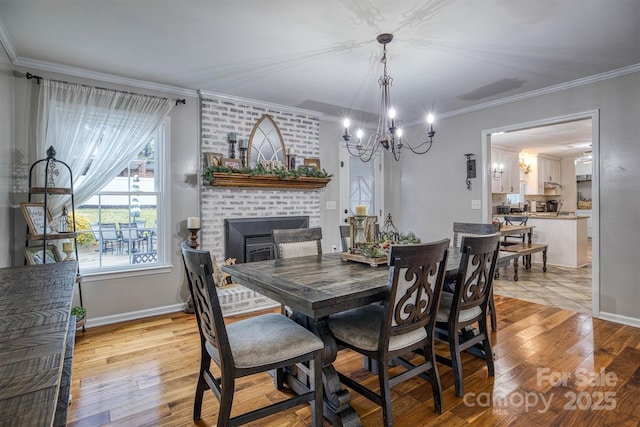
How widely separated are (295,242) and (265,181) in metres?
1.42

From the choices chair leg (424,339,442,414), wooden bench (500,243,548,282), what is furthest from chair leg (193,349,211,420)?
wooden bench (500,243,548,282)

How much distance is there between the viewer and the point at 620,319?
10.8 ft

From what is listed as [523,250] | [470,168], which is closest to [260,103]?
[470,168]

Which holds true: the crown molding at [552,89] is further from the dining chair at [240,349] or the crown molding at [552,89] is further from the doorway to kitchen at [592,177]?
the dining chair at [240,349]

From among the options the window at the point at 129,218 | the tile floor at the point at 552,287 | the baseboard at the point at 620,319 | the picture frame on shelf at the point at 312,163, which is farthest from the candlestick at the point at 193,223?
the baseboard at the point at 620,319

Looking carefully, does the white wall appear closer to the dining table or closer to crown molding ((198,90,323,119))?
crown molding ((198,90,323,119))

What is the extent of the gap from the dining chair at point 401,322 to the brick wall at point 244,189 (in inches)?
93.6

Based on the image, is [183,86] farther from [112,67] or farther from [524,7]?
[524,7]

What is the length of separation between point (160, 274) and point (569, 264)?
21.7ft

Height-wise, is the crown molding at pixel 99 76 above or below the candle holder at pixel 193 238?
above

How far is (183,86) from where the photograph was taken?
3629mm

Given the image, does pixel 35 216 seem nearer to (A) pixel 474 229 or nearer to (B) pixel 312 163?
(B) pixel 312 163

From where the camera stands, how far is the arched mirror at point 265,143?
13.7 ft

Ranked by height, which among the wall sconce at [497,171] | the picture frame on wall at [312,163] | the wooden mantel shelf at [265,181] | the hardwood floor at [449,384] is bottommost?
the hardwood floor at [449,384]
